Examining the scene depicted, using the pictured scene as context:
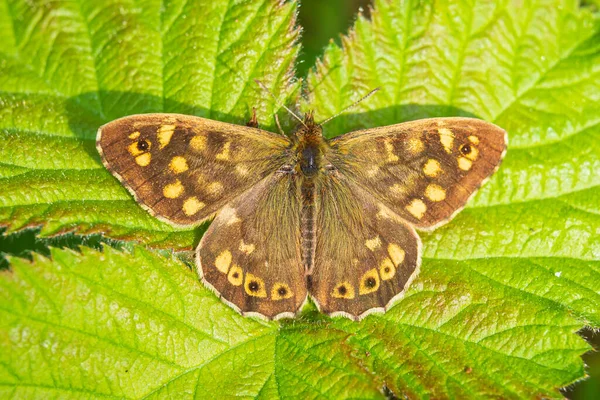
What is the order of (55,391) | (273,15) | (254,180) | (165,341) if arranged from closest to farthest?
(55,391) < (165,341) < (254,180) < (273,15)

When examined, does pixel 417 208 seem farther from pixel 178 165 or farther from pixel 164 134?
pixel 164 134

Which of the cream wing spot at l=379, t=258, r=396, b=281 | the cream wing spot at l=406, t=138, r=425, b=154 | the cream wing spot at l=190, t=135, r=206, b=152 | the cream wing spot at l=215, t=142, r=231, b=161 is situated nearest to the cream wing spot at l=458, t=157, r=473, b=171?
the cream wing spot at l=406, t=138, r=425, b=154

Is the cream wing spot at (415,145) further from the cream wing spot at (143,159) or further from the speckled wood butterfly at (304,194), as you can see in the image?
the cream wing spot at (143,159)

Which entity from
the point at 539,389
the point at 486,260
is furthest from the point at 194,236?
the point at 539,389

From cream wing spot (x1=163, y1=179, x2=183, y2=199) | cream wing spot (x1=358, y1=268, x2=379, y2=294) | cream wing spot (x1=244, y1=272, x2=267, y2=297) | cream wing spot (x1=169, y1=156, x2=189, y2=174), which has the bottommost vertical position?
cream wing spot (x1=244, y1=272, x2=267, y2=297)

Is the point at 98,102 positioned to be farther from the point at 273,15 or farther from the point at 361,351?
the point at 361,351

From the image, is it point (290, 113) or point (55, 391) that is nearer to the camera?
point (55, 391)

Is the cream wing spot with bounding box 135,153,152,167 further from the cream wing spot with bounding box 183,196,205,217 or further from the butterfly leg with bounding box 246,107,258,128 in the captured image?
the butterfly leg with bounding box 246,107,258,128

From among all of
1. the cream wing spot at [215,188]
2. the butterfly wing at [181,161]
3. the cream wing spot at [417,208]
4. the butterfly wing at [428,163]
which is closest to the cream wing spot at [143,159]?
the butterfly wing at [181,161]
